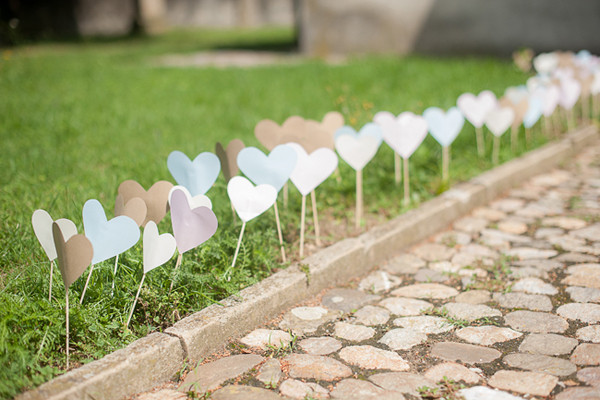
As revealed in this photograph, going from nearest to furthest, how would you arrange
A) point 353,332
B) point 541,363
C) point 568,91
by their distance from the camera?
point 541,363
point 353,332
point 568,91

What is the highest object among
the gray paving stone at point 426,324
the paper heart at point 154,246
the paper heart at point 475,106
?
the paper heart at point 475,106

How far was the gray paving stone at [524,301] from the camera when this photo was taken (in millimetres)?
2781

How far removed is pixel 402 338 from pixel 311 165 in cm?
106

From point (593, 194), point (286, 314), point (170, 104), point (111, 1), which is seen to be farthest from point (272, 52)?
point (111, 1)

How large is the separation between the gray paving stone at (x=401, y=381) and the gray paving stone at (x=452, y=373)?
0.04m

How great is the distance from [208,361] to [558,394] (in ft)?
4.36

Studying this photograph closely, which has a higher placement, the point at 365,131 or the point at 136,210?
the point at 365,131

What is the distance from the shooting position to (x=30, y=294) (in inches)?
98.7

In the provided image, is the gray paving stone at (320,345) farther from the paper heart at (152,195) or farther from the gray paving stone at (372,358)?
the paper heart at (152,195)

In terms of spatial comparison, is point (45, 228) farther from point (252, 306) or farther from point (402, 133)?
point (402, 133)

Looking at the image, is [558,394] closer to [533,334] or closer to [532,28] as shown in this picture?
[533,334]

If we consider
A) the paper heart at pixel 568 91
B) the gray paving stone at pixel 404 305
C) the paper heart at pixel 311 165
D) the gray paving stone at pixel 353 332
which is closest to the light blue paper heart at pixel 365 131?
the paper heart at pixel 311 165

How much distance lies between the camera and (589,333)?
2490 millimetres

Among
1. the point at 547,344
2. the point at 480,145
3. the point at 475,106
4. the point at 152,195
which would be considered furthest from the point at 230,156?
the point at 480,145
